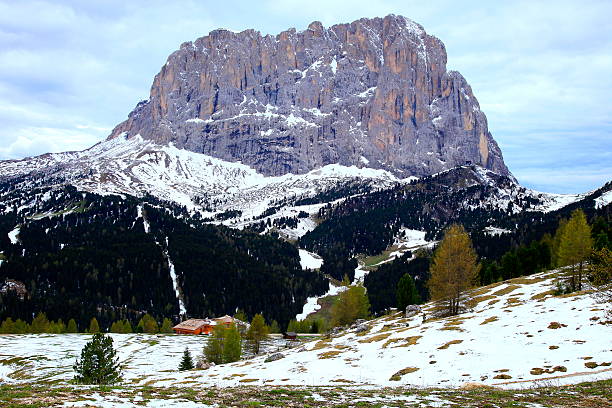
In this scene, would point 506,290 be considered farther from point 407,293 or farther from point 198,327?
point 198,327

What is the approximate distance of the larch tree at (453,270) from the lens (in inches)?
2670

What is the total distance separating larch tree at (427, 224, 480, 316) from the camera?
67.8 meters

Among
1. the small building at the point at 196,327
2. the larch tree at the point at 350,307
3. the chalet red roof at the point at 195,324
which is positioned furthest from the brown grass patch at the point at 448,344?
the chalet red roof at the point at 195,324

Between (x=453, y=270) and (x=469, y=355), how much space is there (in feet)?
96.3

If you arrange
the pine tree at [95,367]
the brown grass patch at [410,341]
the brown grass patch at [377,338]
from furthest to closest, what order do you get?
1. the brown grass patch at [377,338]
2. the pine tree at [95,367]
3. the brown grass patch at [410,341]

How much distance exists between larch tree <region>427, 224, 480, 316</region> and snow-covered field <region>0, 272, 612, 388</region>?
4.09 m

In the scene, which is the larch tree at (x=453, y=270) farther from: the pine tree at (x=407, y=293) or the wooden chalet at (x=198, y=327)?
the wooden chalet at (x=198, y=327)


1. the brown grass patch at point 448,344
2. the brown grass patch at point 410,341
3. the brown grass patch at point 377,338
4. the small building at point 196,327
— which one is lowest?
the small building at point 196,327

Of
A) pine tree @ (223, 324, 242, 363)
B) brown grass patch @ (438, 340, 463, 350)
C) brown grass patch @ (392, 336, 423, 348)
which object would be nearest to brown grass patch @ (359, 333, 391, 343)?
brown grass patch @ (392, 336, 423, 348)

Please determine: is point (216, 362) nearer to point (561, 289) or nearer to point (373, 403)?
point (561, 289)

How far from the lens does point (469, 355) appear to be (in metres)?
40.2

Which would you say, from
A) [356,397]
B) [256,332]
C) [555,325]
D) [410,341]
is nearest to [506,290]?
[410,341]

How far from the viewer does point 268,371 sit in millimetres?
49375

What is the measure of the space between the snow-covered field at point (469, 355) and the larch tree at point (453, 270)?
4.09 meters
